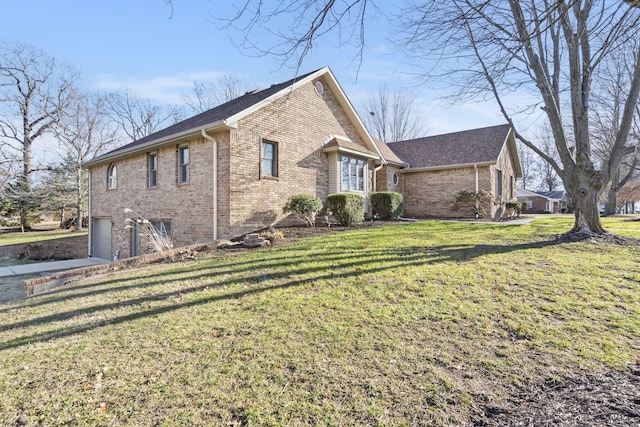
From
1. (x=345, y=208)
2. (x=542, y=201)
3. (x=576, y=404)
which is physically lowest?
(x=576, y=404)

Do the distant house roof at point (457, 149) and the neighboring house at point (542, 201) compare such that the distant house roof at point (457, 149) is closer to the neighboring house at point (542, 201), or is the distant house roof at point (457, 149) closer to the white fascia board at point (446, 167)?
the white fascia board at point (446, 167)

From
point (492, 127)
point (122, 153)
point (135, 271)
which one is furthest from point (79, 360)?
point (492, 127)

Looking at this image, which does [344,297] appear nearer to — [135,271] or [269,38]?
[269,38]

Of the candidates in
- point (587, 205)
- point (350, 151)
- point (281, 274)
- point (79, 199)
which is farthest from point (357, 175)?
point (79, 199)

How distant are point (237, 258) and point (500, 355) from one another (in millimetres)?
5168

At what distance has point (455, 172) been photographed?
18.6 metres

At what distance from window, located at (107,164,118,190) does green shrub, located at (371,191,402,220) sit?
12.4 meters

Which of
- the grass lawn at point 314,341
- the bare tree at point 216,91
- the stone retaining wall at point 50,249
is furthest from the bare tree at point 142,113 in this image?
the grass lawn at point 314,341

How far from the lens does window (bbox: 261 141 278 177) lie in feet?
35.9

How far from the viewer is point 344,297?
4.27 m

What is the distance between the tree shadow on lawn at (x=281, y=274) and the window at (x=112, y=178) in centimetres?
1181

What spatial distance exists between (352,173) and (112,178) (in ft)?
39.1

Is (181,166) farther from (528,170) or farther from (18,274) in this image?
(528,170)

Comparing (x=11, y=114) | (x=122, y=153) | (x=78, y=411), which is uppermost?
(x=11, y=114)
